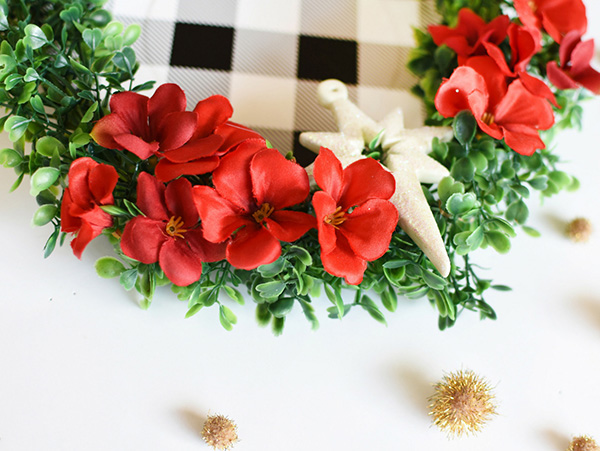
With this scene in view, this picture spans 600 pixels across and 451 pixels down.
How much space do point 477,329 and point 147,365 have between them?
401 mm

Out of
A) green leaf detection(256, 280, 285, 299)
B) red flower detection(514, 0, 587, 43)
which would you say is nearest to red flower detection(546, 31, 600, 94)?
red flower detection(514, 0, 587, 43)

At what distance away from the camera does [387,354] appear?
0.60m

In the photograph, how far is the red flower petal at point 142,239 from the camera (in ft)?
1.52

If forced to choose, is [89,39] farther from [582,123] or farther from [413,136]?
[582,123]

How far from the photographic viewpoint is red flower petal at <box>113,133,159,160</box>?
0.48 meters

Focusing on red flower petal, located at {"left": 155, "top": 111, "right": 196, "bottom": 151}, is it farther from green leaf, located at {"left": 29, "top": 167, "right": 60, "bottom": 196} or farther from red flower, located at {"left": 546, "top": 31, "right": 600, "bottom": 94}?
red flower, located at {"left": 546, "top": 31, "right": 600, "bottom": 94}

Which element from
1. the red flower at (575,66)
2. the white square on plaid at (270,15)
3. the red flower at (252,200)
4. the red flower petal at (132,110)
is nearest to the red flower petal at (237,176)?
the red flower at (252,200)

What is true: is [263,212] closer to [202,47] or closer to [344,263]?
[344,263]

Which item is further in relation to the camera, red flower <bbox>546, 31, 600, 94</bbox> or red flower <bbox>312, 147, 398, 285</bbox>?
red flower <bbox>546, 31, 600, 94</bbox>

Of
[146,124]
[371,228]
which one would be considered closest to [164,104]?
[146,124]

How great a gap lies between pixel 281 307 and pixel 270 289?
0.05 m

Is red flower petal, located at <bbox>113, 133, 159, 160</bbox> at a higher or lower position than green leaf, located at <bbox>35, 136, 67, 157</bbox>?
higher

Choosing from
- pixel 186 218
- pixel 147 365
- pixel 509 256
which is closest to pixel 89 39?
pixel 186 218

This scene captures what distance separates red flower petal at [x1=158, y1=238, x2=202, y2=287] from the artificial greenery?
1.9 inches
